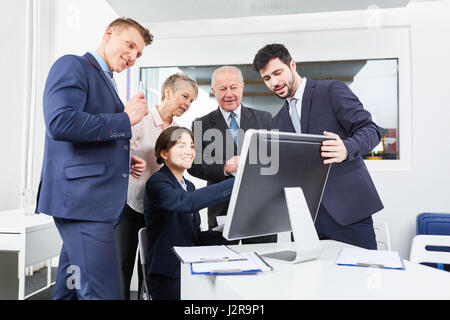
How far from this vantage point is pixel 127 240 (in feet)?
6.30

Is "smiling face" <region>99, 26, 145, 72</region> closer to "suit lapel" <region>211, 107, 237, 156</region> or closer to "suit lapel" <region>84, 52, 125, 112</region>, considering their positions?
"suit lapel" <region>84, 52, 125, 112</region>

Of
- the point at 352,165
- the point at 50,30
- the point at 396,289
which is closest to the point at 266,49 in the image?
the point at 352,165

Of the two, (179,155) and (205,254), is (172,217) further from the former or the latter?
(205,254)

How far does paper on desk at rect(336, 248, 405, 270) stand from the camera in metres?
0.98

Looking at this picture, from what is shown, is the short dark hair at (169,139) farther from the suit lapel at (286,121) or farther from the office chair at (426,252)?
the office chair at (426,252)

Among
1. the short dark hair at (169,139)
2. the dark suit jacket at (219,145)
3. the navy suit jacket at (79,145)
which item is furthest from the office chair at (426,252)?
the navy suit jacket at (79,145)

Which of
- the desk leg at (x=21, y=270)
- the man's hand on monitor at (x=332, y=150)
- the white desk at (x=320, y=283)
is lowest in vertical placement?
the desk leg at (x=21, y=270)

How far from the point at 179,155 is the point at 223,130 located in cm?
66

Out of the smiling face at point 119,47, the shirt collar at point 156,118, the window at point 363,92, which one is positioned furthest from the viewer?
the window at point 363,92

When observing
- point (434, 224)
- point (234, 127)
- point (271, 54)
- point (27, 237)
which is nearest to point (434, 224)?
point (434, 224)

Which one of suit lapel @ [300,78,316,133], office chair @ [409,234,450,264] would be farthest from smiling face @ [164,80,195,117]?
office chair @ [409,234,450,264]

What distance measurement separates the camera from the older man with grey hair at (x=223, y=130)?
2.21 m

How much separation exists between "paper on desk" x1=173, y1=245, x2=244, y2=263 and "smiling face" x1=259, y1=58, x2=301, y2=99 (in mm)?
947
